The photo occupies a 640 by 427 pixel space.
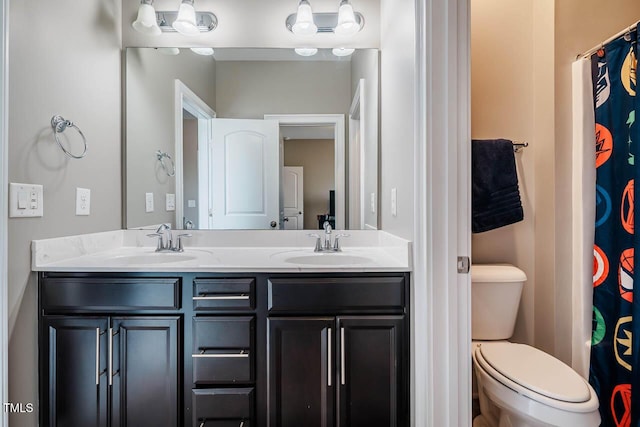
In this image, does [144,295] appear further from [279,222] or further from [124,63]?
[124,63]

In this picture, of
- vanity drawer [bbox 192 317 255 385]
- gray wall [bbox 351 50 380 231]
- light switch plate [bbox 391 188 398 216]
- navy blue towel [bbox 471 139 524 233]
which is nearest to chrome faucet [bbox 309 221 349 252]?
gray wall [bbox 351 50 380 231]

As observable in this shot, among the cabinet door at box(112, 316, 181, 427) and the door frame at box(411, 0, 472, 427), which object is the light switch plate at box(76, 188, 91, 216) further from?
the door frame at box(411, 0, 472, 427)

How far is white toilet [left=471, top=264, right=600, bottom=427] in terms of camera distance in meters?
1.03

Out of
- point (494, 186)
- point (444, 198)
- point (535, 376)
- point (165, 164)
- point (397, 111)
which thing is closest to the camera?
point (444, 198)

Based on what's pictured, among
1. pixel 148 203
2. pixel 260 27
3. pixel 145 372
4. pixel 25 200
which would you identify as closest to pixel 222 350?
pixel 145 372

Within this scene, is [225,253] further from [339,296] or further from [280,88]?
[280,88]

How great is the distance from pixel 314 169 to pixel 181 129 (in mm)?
821

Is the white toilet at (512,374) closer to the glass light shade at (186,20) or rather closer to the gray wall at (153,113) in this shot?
the gray wall at (153,113)

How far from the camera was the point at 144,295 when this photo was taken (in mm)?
1194

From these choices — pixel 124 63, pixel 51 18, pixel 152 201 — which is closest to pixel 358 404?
pixel 152 201

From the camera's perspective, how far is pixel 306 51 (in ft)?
5.95

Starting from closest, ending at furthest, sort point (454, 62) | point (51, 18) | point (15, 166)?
point (454, 62)
point (15, 166)
point (51, 18)

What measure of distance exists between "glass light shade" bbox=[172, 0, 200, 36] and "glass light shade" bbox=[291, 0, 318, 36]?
1.84 ft

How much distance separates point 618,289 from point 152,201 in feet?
7.64
